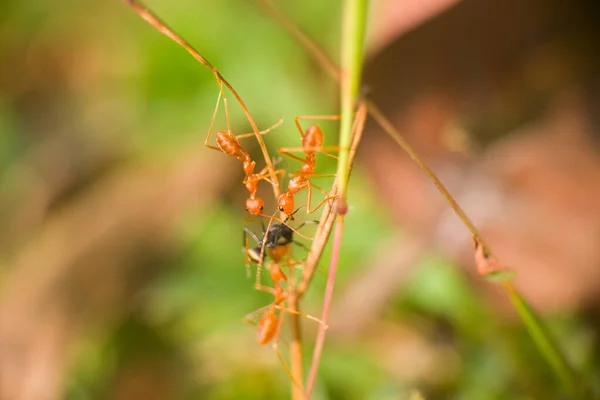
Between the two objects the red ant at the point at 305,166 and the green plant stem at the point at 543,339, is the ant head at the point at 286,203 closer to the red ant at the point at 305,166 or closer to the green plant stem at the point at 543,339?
the red ant at the point at 305,166

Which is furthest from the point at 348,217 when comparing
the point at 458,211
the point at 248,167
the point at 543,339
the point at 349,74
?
the point at 349,74

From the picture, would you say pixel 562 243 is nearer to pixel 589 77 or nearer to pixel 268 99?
pixel 589 77

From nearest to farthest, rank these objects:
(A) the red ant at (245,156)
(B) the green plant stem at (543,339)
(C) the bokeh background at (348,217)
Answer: (B) the green plant stem at (543,339) < (A) the red ant at (245,156) < (C) the bokeh background at (348,217)

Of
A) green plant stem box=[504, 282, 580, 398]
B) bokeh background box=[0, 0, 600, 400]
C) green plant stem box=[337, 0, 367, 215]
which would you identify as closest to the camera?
green plant stem box=[337, 0, 367, 215]

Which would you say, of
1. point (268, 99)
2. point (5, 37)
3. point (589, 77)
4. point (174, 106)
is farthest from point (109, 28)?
point (589, 77)

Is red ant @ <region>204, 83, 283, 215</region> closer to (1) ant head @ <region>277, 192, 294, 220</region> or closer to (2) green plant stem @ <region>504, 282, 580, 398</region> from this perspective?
(1) ant head @ <region>277, 192, 294, 220</region>

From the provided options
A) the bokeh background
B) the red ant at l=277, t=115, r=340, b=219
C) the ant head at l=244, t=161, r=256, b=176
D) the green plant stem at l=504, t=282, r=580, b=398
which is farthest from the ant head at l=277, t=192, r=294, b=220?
the bokeh background

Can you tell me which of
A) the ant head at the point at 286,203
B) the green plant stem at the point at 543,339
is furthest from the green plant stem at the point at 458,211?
the ant head at the point at 286,203

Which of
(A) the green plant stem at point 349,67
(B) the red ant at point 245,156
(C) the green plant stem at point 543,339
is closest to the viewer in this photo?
(A) the green plant stem at point 349,67
